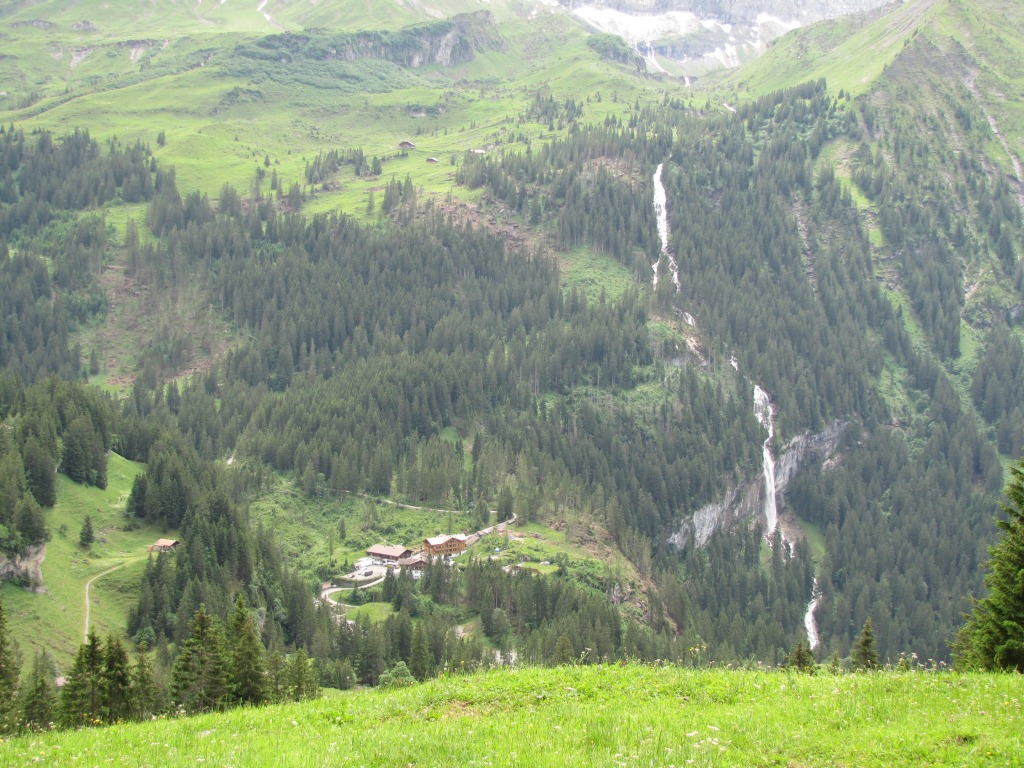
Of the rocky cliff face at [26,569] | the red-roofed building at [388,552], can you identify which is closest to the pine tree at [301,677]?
the rocky cliff face at [26,569]

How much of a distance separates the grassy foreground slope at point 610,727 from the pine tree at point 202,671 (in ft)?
102

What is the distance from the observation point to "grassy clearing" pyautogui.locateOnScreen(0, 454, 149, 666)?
10019 centimetres

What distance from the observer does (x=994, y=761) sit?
24.7 m

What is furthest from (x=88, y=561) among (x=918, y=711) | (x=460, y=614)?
(x=918, y=711)

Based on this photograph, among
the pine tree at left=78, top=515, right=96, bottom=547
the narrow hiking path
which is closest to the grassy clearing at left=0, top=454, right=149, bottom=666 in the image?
the narrow hiking path

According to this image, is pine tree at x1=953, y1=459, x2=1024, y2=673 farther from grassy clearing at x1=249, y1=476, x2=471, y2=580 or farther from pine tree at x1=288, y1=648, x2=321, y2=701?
grassy clearing at x1=249, y1=476, x2=471, y2=580

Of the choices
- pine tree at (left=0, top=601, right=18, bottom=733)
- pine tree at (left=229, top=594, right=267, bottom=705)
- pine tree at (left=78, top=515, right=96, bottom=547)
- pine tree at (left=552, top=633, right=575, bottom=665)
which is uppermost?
pine tree at (left=229, top=594, right=267, bottom=705)

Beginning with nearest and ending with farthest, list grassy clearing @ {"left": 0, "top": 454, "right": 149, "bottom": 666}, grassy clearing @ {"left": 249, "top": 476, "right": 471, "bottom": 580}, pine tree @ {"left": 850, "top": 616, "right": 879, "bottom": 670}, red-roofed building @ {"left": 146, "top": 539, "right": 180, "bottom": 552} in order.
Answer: pine tree @ {"left": 850, "top": 616, "right": 879, "bottom": 670}, grassy clearing @ {"left": 0, "top": 454, "right": 149, "bottom": 666}, red-roofed building @ {"left": 146, "top": 539, "right": 180, "bottom": 552}, grassy clearing @ {"left": 249, "top": 476, "right": 471, "bottom": 580}

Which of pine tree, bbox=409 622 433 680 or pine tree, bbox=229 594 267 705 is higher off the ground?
pine tree, bbox=229 594 267 705

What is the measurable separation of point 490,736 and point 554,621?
4113 inches

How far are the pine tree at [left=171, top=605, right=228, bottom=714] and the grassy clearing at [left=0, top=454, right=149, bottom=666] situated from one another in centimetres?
1623

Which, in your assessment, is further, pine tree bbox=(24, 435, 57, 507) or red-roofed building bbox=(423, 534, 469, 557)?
red-roofed building bbox=(423, 534, 469, 557)

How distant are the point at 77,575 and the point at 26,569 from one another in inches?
292

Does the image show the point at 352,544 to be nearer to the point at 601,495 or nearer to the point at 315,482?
the point at 315,482
